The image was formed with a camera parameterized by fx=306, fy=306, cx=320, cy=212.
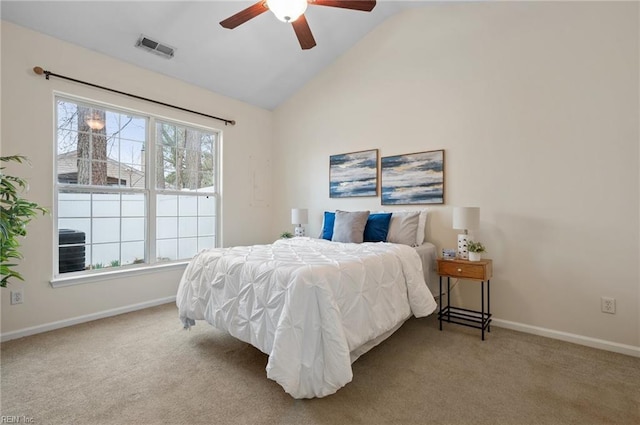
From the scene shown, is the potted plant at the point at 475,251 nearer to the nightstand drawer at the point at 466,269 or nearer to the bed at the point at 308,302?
the nightstand drawer at the point at 466,269

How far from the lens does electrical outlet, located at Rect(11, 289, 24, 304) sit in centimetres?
266

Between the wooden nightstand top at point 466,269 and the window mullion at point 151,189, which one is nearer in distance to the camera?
the wooden nightstand top at point 466,269

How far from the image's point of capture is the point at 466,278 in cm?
272

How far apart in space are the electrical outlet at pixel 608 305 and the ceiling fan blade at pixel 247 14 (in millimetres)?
3502

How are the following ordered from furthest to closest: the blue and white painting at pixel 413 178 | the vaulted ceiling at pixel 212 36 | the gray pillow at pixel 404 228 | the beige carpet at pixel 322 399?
the blue and white painting at pixel 413 178 → the gray pillow at pixel 404 228 → the vaulted ceiling at pixel 212 36 → the beige carpet at pixel 322 399

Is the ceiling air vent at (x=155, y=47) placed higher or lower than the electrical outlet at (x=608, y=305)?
higher

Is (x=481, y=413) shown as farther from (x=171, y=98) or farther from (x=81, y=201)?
(x=171, y=98)

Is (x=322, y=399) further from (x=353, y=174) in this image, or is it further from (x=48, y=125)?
(x=48, y=125)

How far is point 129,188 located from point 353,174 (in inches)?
104

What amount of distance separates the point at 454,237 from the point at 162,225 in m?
3.40

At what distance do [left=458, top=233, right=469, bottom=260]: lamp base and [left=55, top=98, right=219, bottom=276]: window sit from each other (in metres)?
3.13

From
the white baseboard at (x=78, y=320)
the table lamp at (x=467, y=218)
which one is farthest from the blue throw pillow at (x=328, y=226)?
the white baseboard at (x=78, y=320)

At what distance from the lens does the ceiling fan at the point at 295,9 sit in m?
1.98

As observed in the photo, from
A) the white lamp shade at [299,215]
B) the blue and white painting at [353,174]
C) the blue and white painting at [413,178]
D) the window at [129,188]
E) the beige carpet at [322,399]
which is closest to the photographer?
the beige carpet at [322,399]
